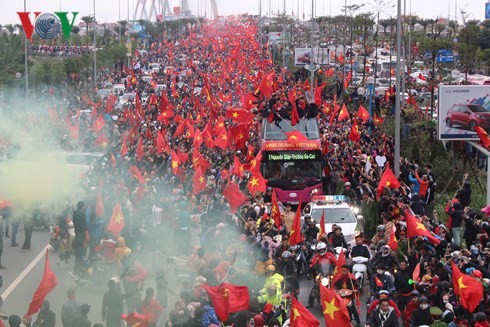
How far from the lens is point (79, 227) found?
1970 cm

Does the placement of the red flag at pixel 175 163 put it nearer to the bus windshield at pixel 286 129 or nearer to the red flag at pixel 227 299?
the bus windshield at pixel 286 129

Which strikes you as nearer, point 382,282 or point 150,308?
point 150,308

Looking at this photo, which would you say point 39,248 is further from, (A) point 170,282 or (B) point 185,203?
(A) point 170,282

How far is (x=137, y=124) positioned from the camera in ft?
123

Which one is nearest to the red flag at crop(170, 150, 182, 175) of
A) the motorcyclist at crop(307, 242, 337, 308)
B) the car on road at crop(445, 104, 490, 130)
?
the car on road at crop(445, 104, 490, 130)

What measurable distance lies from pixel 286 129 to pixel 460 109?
474cm

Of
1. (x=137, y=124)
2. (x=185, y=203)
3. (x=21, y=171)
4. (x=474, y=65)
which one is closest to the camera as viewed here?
(x=185, y=203)

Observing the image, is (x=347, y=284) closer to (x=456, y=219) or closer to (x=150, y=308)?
(x=150, y=308)

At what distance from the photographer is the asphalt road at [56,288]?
1688 cm

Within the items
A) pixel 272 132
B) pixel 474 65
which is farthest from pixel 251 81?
pixel 272 132

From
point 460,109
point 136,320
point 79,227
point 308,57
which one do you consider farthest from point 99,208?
point 308,57

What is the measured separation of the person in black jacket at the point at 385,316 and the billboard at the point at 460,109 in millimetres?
14996

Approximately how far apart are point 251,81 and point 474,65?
1925 centimetres

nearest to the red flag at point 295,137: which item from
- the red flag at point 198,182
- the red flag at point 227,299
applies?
the red flag at point 198,182
